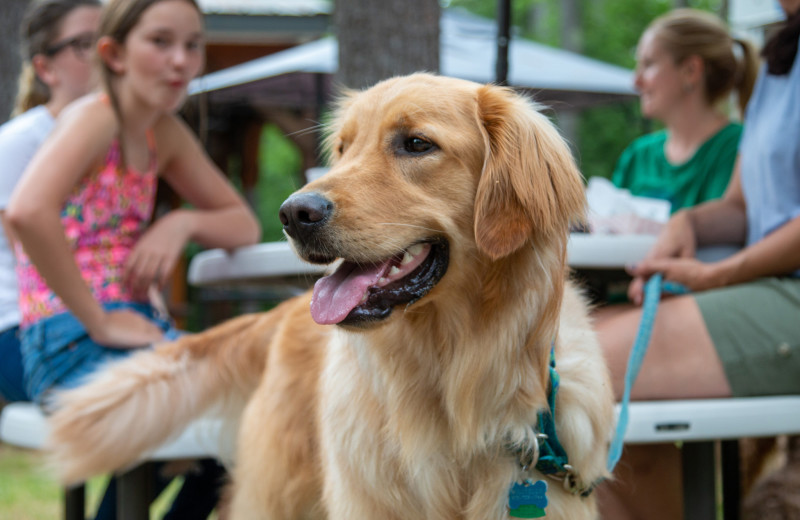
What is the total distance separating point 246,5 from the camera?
10.5 meters

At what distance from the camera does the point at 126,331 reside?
260 centimetres

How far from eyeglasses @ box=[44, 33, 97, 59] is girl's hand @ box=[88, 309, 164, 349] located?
1.18m

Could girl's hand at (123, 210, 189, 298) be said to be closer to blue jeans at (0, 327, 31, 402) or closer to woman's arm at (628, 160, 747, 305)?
blue jeans at (0, 327, 31, 402)

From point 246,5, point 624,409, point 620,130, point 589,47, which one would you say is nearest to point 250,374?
point 624,409

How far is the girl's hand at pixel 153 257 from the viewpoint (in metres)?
2.71

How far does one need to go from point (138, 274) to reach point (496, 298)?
1380mm

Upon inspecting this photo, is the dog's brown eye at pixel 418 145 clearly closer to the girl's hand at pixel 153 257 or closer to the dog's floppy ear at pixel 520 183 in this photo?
the dog's floppy ear at pixel 520 183

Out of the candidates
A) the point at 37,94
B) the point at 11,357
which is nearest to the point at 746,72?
the point at 37,94

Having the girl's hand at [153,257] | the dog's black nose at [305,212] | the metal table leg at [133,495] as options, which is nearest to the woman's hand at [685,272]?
the dog's black nose at [305,212]

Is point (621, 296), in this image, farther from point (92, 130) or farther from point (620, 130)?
point (620, 130)

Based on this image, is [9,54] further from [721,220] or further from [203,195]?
[721,220]

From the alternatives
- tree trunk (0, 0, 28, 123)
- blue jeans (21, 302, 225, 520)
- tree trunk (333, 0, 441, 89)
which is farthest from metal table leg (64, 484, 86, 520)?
tree trunk (0, 0, 28, 123)

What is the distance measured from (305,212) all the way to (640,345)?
1167 mm

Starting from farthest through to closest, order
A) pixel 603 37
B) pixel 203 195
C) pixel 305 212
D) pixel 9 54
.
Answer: pixel 603 37
pixel 9 54
pixel 203 195
pixel 305 212
